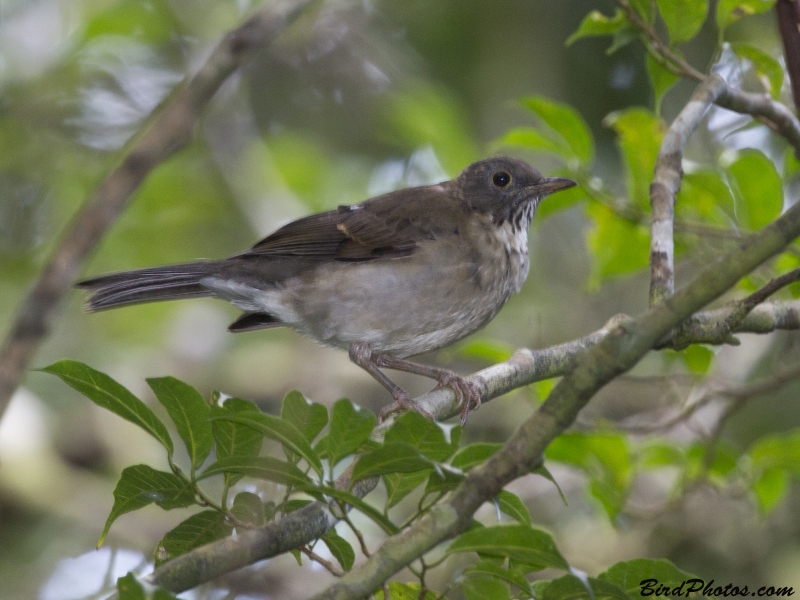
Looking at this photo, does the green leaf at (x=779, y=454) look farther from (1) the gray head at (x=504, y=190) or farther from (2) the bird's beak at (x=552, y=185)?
(1) the gray head at (x=504, y=190)

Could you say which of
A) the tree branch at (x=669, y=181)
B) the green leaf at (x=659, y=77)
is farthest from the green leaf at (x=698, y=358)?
the green leaf at (x=659, y=77)

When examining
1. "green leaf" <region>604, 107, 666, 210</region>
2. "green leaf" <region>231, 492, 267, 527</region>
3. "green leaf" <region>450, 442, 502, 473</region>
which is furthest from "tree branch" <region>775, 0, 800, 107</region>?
"green leaf" <region>231, 492, 267, 527</region>

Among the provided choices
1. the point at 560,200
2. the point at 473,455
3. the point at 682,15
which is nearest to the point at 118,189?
the point at 473,455

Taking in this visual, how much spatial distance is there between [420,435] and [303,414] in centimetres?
30

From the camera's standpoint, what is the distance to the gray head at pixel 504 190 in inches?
198

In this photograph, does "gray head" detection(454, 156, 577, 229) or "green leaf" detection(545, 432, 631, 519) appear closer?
"green leaf" detection(545, 432, 631, 519)

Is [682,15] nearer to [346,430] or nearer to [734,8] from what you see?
[734,8]

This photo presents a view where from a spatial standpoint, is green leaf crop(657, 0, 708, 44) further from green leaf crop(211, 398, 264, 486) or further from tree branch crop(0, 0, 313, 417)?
green leaf crop(211, 398, 264, 486)

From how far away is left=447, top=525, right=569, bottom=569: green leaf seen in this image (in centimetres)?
187

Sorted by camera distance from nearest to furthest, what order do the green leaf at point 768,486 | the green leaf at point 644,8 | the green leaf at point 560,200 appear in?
1. the green leaf at point 644,8
2. the green leaf at point 768,486
3. the green leaf at point 560,200

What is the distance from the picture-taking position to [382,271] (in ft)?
15.2

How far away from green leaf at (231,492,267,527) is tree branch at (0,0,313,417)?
0.66 m

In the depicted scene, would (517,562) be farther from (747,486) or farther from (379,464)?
(747,486)

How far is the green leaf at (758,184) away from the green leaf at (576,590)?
2.28m
